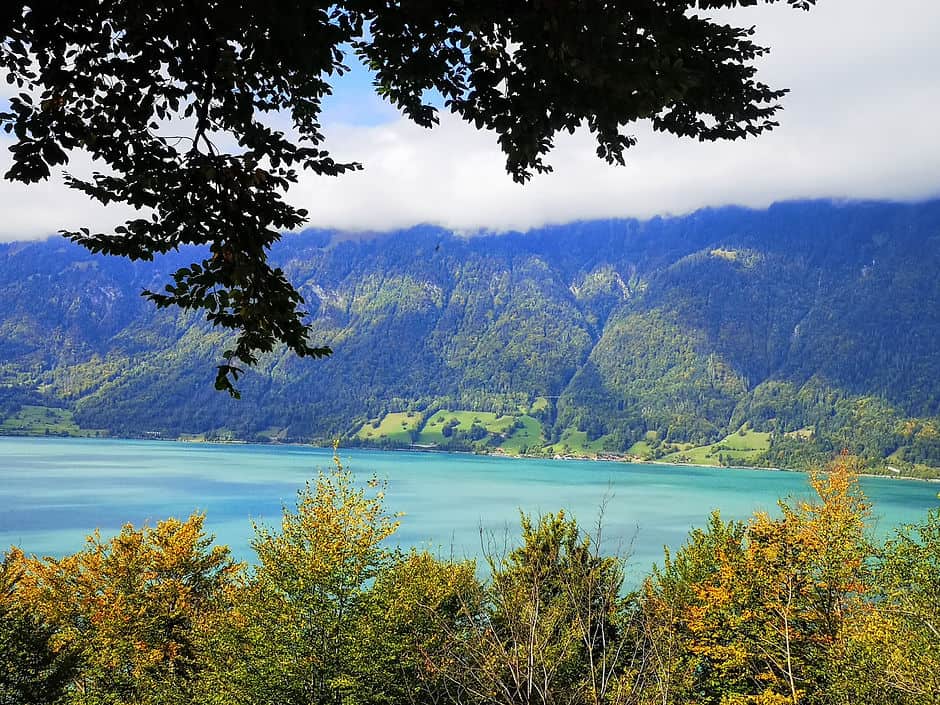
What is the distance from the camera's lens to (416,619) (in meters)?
19.6

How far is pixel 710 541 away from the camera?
29109 mm

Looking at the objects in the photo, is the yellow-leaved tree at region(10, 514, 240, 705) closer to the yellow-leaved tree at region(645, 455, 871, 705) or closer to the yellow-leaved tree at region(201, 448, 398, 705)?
the yellow-leaved tree at region(201, 448, 398, 705)

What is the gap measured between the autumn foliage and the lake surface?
16.6m

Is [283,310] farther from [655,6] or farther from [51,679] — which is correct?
[51,679]

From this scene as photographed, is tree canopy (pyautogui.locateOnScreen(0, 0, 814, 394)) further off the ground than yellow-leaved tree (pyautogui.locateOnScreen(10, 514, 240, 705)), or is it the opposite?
tree canopy (pyautogui.locateOnScreen(0, 0, 814, 394))

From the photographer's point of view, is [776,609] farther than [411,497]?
No

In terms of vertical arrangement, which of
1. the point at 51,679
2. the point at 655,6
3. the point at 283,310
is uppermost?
the point at 655,6

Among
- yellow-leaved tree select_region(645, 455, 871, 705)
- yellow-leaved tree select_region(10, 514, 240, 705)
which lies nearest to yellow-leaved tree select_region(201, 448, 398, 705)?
yellow-leaved tree select_region(10, 514, 240, 705)

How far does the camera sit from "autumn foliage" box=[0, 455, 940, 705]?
1472 centimetres

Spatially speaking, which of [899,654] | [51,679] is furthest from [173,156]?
[899,654]

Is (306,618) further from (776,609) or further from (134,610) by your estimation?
(776,609)

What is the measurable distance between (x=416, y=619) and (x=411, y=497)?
85.1m

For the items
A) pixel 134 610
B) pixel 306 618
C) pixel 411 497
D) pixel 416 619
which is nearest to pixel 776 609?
pixel 416 619

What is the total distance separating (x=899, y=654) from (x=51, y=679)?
49.7ft
